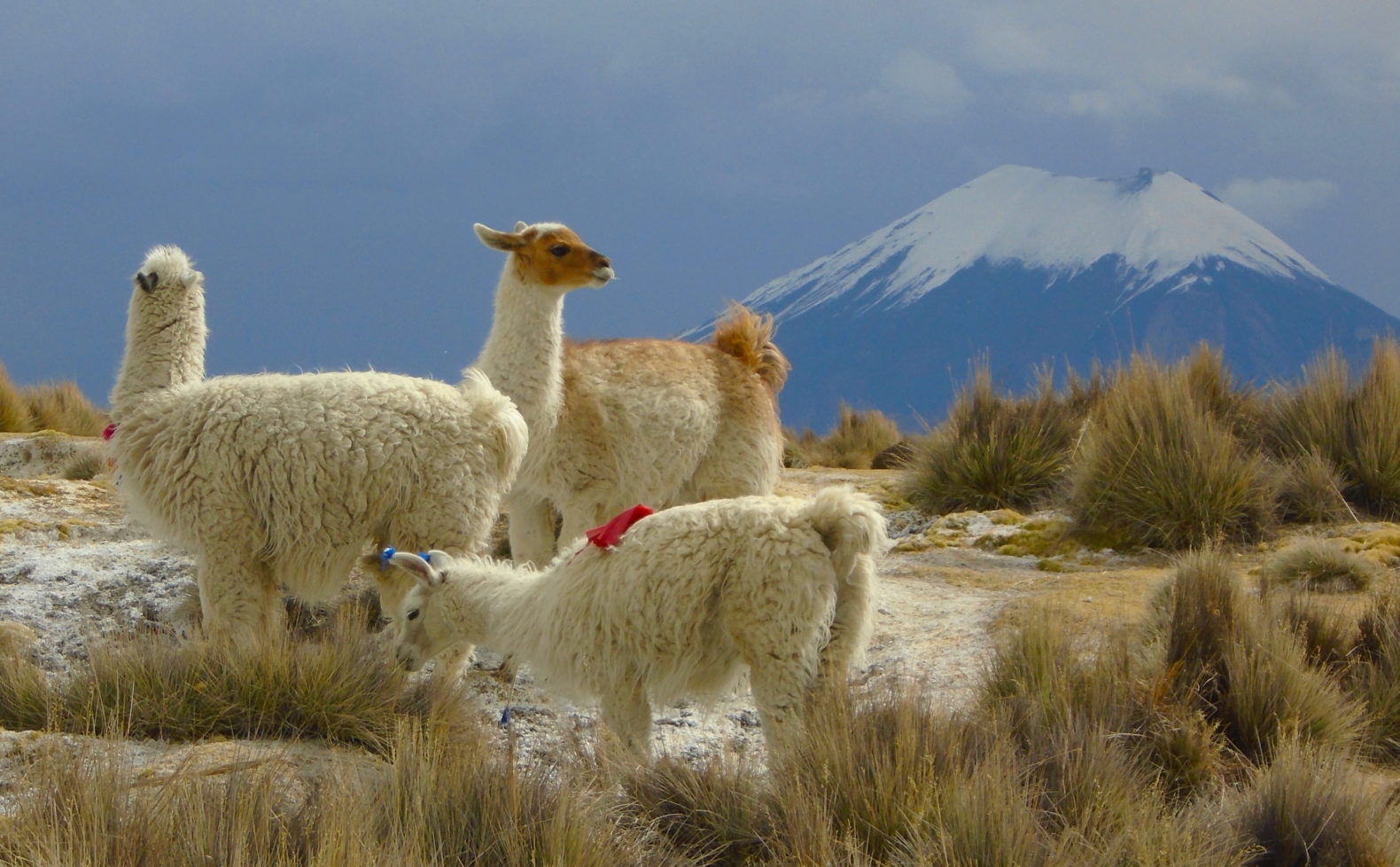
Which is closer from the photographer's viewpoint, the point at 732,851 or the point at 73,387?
the point at 732,851

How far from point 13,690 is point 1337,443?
912 cm

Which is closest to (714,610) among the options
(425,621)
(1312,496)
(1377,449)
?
(425,621)

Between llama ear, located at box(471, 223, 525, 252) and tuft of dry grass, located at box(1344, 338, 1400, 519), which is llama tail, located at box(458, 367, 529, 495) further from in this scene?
tuft of dry grass, located at box(1344, 338, 1400, 519)

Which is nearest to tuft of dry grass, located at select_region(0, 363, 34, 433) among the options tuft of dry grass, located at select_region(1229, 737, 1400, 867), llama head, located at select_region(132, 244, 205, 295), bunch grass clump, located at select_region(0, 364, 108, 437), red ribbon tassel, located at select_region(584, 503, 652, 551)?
bunch grass clump, located at select_region(0, 364, 108, 437)

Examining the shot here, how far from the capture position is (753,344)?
8961mm

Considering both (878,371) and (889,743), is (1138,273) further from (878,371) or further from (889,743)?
(889,743)

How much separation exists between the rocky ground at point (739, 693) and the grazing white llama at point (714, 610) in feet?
0.96

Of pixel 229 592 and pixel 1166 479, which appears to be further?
pixel 1166 479

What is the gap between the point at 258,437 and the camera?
566 centimetres

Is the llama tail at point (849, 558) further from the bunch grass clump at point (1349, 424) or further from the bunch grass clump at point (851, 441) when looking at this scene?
the bunch grass clump at point (851, 441)

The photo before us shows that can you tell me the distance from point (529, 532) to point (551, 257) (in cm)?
173

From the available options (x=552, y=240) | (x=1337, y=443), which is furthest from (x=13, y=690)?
(x=1337, y=443)

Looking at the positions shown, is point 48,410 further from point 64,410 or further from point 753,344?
point 753,344

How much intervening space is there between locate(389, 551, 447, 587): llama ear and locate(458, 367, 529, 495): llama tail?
→ 2.44 feet
